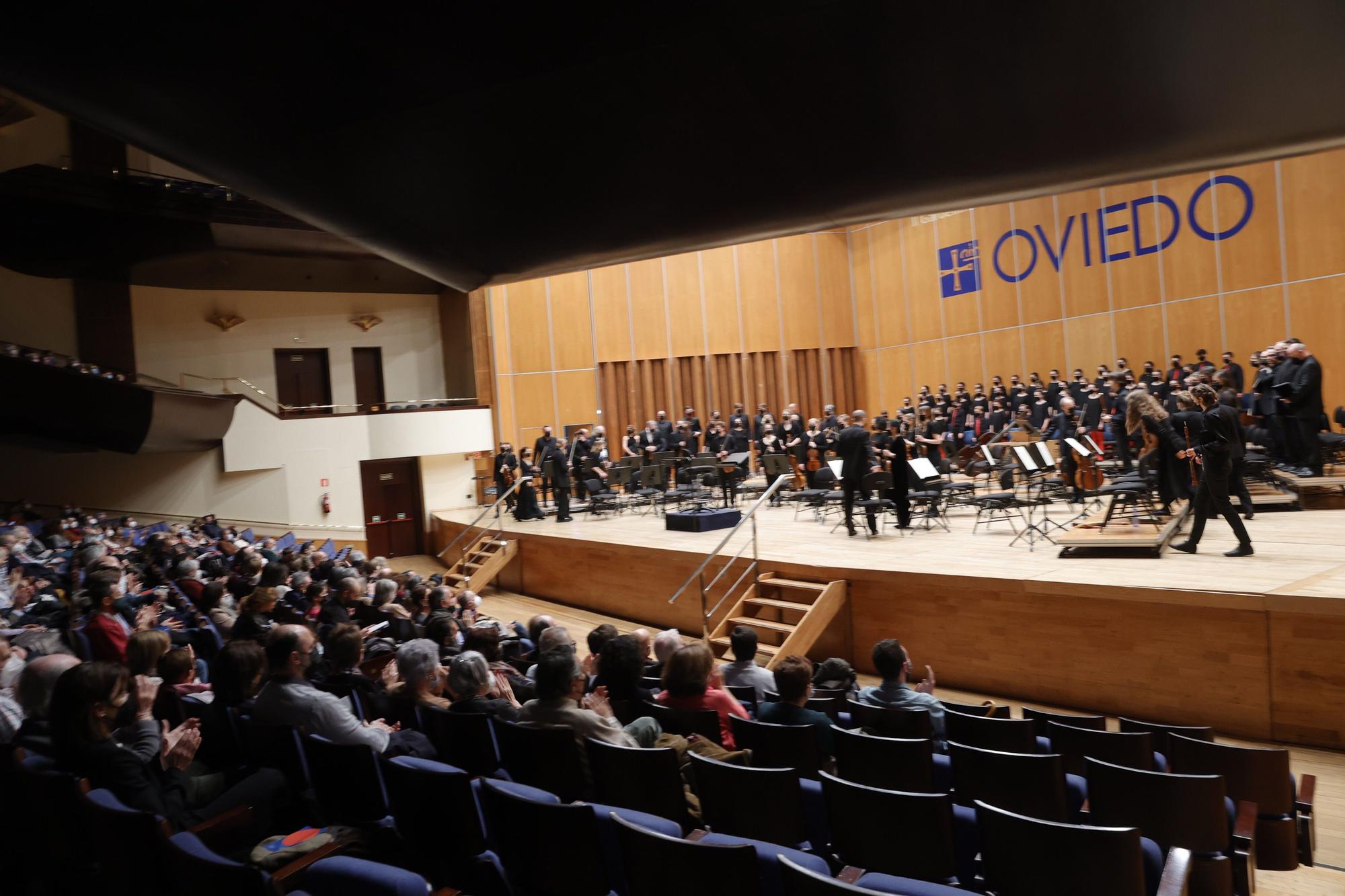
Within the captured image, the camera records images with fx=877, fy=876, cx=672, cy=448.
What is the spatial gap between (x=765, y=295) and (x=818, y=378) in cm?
250

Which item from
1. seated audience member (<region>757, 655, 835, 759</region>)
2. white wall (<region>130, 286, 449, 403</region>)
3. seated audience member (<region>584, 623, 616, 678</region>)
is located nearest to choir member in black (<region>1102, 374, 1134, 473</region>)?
seated audience member (<region>584, 623, 616, 678</region>)

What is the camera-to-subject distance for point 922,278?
68.2 ft

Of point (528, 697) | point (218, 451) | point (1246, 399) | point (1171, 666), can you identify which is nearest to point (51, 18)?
point (528, 697)

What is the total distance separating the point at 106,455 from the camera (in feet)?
55.5

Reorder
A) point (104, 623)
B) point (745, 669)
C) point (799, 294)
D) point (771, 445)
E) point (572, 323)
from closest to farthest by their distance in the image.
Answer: point (745, 669), point (104, 623), point (771, 445), point (572, 323), point (799, 294)

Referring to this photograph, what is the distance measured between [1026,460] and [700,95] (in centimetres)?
721

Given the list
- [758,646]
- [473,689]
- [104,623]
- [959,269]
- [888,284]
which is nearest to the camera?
[473,689]

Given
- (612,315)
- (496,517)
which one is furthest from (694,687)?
(612,315)

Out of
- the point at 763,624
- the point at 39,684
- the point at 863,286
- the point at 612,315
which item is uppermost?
the point at 863,286

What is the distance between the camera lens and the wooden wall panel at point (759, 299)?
70.3 feet

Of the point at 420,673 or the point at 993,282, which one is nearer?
the point at 420,673

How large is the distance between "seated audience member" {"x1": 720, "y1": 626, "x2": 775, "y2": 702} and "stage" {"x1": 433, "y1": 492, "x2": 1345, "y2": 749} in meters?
2.81

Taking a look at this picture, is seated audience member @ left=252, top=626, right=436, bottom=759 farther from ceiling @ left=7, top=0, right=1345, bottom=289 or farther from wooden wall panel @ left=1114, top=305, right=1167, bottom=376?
wooden wall panel @ left=1114, top=305, right=1167, bottom=376

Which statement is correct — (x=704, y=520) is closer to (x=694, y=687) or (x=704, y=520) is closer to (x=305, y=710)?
(x=694, y=687)
